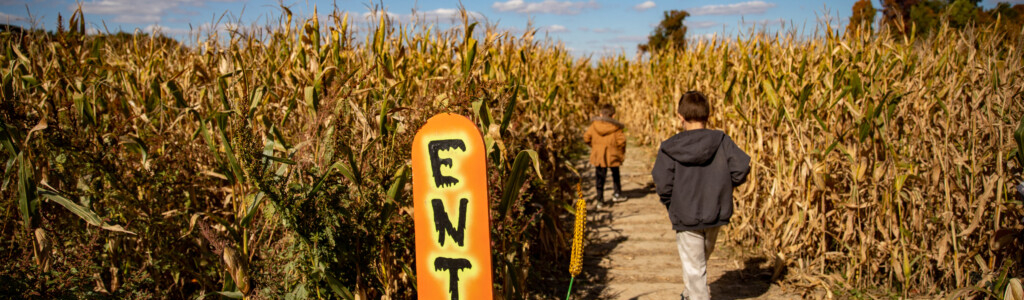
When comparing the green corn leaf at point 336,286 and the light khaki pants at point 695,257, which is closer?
the green corn leaf at point 336,286

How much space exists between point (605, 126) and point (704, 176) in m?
3.40

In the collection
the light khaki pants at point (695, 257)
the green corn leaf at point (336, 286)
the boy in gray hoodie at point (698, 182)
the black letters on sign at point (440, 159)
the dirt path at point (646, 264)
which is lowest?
the dirt path at point (646, 264)

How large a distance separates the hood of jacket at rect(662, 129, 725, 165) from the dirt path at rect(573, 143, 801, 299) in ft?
4.07

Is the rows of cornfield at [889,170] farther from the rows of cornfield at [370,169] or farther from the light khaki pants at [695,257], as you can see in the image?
the light khaki pants at [695,257]

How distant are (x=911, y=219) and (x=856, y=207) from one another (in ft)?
1.33

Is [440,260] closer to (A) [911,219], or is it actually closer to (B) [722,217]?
(B) [722,217]

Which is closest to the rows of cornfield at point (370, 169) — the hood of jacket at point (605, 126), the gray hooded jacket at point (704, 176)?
the gray hooded jacket at point (704, 176)

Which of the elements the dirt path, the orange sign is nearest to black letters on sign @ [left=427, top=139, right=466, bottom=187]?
the orange sign

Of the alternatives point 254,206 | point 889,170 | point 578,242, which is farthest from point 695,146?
point 254,206

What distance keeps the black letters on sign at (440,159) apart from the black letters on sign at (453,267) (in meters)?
0.24

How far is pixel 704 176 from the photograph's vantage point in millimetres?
3406

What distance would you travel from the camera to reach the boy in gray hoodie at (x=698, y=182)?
132 inches

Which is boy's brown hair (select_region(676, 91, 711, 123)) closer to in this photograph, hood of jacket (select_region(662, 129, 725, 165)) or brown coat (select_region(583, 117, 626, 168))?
hood of jacket (select_region(662, 129, 725, 165))

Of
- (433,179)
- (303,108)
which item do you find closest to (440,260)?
(433,179)
